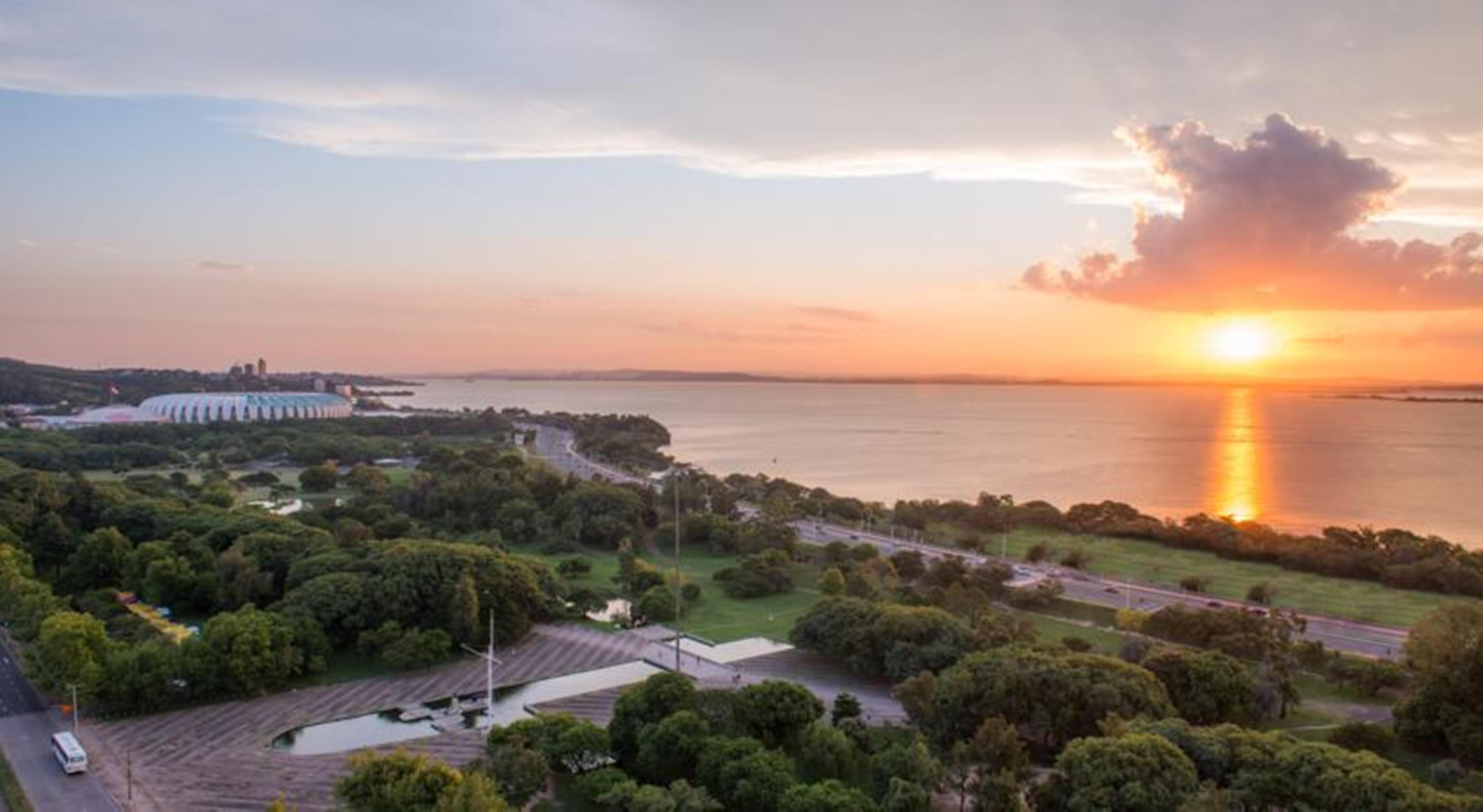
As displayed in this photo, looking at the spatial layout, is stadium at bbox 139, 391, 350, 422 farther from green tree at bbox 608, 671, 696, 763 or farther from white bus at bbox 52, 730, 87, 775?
green tree at bbox 608, 671, 696, 763

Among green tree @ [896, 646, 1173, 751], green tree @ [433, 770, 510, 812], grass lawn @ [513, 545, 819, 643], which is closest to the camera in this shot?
green tree @ [433, 770, 510, 812]

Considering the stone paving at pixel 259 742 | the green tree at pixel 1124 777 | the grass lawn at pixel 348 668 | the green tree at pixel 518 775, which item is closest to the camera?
the green tree at pixel 1124 777

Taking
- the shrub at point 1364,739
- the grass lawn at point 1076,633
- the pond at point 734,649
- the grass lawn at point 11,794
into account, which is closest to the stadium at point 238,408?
the pond at point 734,649

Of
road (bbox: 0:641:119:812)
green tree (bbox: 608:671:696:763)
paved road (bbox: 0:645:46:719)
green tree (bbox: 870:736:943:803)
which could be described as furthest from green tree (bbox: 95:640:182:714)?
green tree (bbox: 870:736:943:803)

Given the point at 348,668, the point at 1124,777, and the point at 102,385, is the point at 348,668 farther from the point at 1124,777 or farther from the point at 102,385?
the point at 102,385

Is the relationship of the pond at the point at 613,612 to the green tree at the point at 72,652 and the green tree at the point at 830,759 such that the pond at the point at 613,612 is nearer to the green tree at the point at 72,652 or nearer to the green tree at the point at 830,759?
the green tree at the point at 830,759
